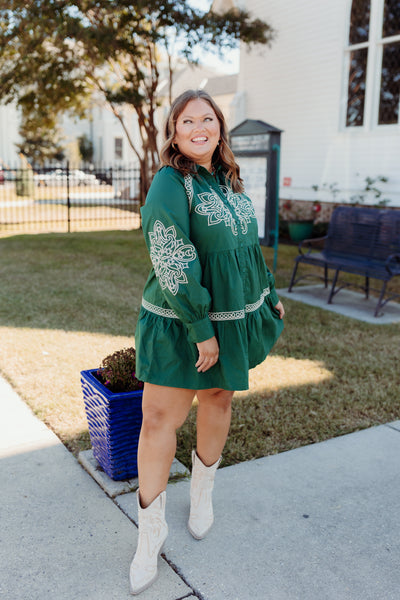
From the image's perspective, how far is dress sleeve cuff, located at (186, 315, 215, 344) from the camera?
80.7 inches

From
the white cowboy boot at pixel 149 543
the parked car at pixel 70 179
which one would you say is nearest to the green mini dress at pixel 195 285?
the white cowboy boot at pixel 149 543

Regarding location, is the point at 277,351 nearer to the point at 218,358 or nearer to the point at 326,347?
the point at 326,347

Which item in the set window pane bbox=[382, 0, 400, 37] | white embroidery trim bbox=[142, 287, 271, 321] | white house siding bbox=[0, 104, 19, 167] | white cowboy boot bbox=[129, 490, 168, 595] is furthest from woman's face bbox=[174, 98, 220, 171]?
white house siding bbox=[0, 104, 19, 167]

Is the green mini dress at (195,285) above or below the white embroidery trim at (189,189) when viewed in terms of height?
below

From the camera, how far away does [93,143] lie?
146 ft

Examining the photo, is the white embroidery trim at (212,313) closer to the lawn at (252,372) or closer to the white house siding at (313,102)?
the lawn at (252,372)

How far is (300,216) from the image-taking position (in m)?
12.6

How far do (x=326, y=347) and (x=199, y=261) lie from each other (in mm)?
3493

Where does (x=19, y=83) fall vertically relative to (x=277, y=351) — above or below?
above

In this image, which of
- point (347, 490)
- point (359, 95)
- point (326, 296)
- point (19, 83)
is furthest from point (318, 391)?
point (19, 83)

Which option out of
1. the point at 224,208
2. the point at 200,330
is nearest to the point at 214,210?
the point at 224,208

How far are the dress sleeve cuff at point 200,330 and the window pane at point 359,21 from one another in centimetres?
1058

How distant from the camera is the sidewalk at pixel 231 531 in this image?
223cm

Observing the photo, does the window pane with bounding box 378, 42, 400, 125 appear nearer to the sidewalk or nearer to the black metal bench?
the black metal bench
